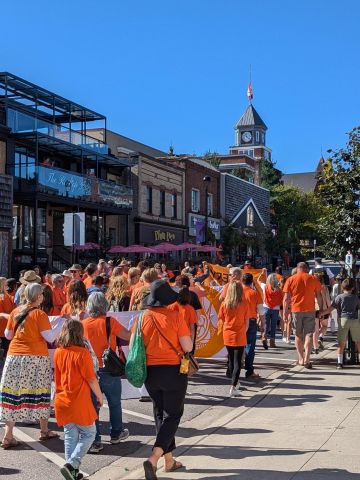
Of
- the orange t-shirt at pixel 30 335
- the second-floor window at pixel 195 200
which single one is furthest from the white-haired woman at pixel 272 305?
the second-floor window at pixel 195 200

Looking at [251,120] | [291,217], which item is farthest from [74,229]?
[251,120]

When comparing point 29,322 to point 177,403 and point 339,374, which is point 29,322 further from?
point 339,374

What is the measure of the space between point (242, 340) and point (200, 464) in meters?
3.28

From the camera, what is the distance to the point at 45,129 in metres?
28.7

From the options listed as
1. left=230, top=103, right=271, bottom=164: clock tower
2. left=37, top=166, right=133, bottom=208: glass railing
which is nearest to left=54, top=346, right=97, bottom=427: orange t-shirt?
left=37, top=166, right=133, bottom=208: glass railing

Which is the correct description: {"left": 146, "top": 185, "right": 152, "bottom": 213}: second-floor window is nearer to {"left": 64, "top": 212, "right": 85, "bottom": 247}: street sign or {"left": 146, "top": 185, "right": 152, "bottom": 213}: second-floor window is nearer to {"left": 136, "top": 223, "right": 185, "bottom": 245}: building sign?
{"left": 136, "top": 223, "right": 185, "bottom": 245}: building sign

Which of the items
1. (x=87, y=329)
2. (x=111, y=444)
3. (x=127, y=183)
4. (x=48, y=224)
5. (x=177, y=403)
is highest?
(x=127, y=183)

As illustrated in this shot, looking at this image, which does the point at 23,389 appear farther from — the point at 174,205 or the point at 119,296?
the point at 174,205

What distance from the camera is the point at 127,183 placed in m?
35.0

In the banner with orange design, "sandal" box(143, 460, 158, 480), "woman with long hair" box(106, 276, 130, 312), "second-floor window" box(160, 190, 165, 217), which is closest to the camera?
"sandal" box(143, 460, 158, 480)

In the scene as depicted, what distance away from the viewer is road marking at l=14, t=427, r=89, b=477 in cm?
623

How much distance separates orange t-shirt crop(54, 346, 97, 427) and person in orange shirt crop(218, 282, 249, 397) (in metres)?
3.88

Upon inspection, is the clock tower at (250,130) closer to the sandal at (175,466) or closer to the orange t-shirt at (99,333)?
the orange t-shirt at (99,333)

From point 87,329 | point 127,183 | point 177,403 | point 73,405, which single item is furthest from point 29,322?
point 127,183
